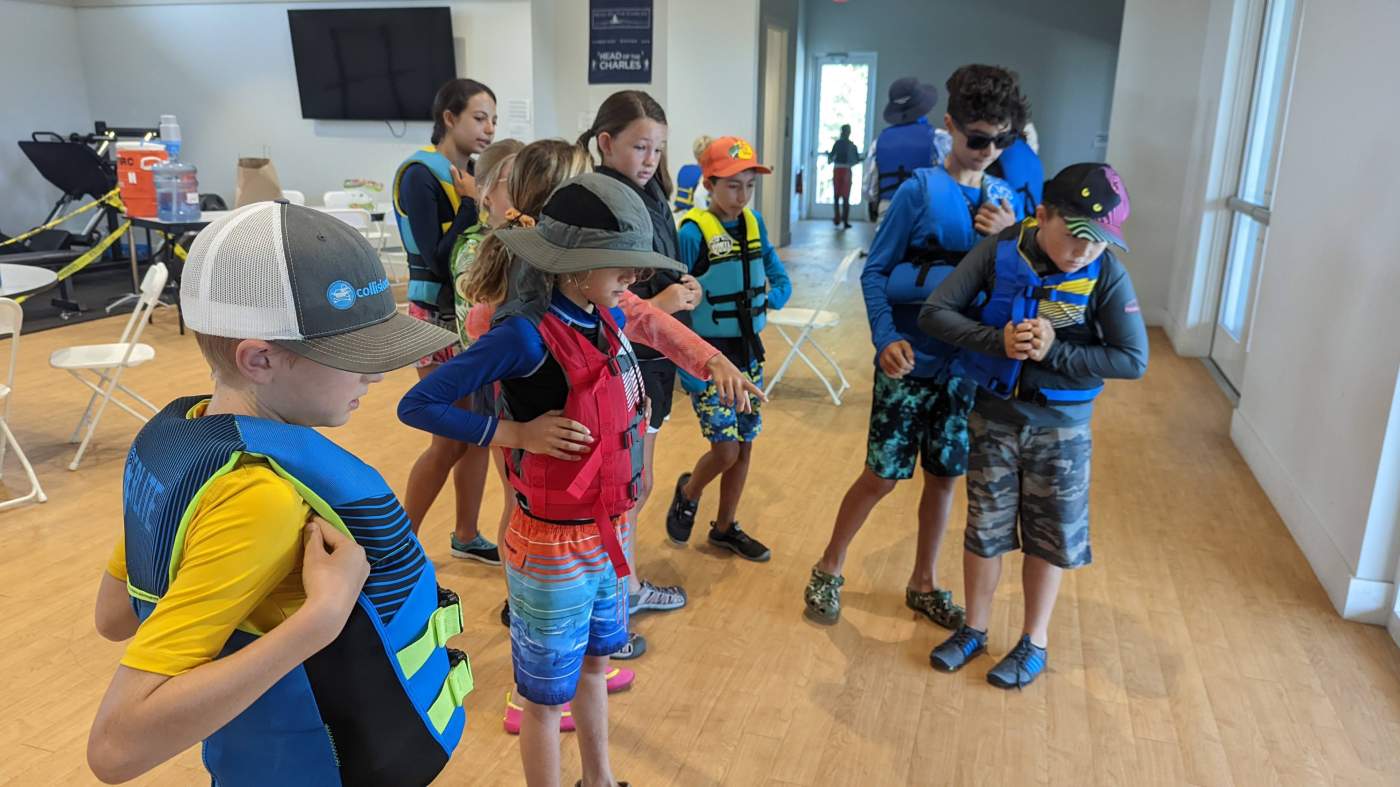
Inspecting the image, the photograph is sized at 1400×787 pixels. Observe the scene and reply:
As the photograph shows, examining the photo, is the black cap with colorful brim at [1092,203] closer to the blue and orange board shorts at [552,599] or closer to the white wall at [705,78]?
the blue and orange board shorts at [552,599]

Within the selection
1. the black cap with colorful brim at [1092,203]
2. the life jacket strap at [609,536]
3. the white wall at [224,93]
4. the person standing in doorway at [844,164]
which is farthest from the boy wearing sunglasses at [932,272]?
the person standing in doorway at [844,164]

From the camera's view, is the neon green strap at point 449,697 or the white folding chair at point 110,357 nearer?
the neon green strap at point 449,697

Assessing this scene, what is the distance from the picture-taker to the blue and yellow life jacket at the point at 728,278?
2877 millimetres

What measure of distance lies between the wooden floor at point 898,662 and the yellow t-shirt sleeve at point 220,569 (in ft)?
4.86

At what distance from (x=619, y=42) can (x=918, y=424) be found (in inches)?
219

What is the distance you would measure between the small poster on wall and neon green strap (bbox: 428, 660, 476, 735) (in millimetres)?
6637

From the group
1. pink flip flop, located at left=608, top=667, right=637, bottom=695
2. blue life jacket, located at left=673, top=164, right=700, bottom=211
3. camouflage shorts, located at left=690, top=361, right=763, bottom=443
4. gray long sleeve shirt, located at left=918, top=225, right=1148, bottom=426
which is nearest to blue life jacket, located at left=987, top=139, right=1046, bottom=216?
gray long sleeve shirt, located at left=918, top=225, right=1148, bottom=426

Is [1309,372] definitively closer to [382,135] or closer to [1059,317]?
[1059,317]

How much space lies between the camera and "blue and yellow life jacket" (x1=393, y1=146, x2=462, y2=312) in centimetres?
285

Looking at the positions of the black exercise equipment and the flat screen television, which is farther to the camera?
the flat screen television

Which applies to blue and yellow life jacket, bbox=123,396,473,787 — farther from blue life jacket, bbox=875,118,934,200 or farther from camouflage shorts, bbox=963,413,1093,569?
blue life jacket, bbox=875,118,934,200

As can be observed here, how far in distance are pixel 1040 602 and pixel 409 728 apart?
6.46 feet

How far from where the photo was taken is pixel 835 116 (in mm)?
14234

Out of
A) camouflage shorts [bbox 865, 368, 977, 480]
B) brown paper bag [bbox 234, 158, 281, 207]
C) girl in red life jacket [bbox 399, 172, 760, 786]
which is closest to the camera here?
girl in red life jacket [bbox 399, 172, 760, 786]
